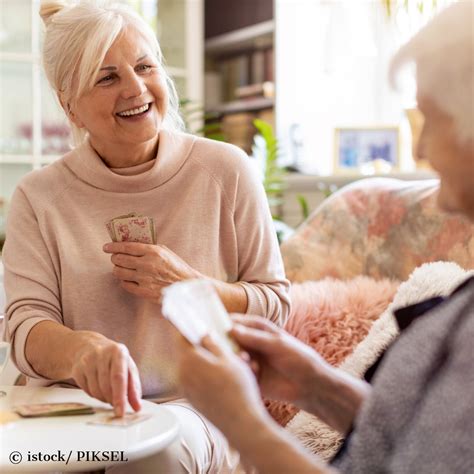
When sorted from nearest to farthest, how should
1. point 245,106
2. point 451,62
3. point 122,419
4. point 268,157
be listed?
A: point 451,62
point 122,419
point 268,157
point 245,106

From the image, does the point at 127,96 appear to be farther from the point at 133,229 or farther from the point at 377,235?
the point at 377,235

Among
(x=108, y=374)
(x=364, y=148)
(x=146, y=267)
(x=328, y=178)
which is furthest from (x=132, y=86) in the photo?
(x=364, y=148)

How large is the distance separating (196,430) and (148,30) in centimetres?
95

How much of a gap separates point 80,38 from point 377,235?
1.01 meters

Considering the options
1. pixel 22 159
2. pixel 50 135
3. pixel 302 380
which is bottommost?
pixel 302 380

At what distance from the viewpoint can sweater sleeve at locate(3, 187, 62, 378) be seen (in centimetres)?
180

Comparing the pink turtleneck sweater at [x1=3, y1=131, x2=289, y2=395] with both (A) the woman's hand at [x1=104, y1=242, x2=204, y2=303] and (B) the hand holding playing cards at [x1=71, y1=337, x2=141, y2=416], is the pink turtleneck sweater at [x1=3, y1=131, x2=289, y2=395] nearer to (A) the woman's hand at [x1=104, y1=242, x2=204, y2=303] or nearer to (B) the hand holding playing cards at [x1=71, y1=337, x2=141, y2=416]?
(A) the woman's hand at [x1=104, y1=242, x2=204, y2=303]

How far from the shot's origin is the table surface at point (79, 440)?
1222 millimetres

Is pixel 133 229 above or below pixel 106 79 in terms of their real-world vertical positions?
below

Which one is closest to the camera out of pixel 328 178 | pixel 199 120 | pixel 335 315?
pixel 335 315

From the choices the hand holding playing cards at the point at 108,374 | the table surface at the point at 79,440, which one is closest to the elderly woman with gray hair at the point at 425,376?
the table surface at the point at 79,440

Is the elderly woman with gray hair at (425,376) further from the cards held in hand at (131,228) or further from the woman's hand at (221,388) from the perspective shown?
the cards held in hand at (131,228)

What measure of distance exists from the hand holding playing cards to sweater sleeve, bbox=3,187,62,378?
28 centimetres

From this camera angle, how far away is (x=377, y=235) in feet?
7.88
